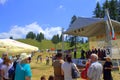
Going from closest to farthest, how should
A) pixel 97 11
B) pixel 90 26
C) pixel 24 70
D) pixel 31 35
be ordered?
1. pixel 24 70
2. pixel 90 26
3. pixel 97 11
4. pixel 31 35

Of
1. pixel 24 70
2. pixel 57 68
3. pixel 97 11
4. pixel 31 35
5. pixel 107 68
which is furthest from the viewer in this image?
pixel 31 35

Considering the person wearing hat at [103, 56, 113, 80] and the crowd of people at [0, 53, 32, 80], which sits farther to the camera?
the person wearing hat at [103, 56, 113, 80]

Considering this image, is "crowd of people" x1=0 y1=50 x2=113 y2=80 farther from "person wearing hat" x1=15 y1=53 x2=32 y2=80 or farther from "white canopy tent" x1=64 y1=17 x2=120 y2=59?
"white canopy tent" x1=64 y1=17 x2=120 y2=59

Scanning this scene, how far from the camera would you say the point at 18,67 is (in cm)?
788

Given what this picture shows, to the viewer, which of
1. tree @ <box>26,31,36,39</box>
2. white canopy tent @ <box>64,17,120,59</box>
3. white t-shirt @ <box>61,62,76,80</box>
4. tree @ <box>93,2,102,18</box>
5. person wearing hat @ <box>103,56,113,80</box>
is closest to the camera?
white t-shirt @ <box>61,62,76,80</box>

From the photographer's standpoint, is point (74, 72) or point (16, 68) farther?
point (74, 72)

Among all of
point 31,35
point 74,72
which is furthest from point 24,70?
point 31,35

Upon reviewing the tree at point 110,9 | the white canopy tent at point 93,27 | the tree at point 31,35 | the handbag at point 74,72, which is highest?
the tree at point 31,35

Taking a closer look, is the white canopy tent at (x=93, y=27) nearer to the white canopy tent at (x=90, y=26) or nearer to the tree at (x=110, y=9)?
the white canopy tent at (x=90, y=26)

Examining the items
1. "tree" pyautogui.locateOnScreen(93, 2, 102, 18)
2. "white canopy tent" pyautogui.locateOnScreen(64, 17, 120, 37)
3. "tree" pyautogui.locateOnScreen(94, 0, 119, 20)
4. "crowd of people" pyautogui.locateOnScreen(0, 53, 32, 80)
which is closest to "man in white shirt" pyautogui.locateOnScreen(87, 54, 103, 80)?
"crowd of people" pyautogui.locateOnScreen(0, 53, 32, 80)

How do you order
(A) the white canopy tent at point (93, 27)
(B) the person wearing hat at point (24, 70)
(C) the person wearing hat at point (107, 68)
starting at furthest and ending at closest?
(A) the white canopy tent at point (93, 27) < (C) the person wearing hat at point (107, 68) < (B) the person wearing hat at point (24, 70)

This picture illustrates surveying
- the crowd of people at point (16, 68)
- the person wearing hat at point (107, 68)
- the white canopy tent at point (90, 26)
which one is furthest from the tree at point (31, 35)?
the crowd of people at point (16, 68)

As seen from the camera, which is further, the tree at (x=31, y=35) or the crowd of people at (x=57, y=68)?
the tree at (x=31, y=35)

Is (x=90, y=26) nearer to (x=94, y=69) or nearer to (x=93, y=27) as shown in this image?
(x=93, y=27)
